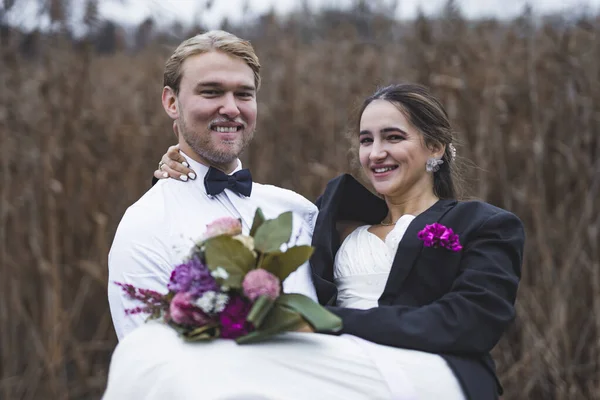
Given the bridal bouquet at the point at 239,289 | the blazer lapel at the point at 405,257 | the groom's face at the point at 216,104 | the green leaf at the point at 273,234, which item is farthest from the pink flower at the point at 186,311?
the groom's face at the point at 216,104

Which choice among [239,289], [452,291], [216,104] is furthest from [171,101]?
[452,291]

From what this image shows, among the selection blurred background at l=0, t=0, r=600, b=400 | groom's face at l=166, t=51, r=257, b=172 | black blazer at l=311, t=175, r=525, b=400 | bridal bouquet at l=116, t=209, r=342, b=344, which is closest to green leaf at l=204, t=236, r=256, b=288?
bridal bouquet at l=116, t=209, r=342, b=344

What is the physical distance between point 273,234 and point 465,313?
2.11ft

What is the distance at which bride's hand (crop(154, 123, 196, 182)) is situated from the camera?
2676mm

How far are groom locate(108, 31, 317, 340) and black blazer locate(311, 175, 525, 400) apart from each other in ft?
0.99

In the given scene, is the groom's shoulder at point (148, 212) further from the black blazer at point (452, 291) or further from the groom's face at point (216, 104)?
the black blazer at point (452, 291)

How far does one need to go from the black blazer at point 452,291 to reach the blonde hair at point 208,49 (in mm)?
610

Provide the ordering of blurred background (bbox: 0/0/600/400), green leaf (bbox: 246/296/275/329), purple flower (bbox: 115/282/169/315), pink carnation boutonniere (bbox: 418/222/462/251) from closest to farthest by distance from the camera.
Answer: green leaf (bbox: 246/296/275/329)
purple flower (bbox: 115/282/169/315)
pink carnation boutonniere (bbox: 418/222/462/251)
blurred background (bbox: 0/0/600/400)

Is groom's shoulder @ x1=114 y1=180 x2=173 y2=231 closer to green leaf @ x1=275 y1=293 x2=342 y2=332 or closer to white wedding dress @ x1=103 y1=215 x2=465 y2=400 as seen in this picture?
white wedding dress @ x1=103 y1=215 x2=465 y2=400

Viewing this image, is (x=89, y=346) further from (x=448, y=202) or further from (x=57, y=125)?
(x=448, y=202)

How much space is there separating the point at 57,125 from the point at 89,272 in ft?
2.91

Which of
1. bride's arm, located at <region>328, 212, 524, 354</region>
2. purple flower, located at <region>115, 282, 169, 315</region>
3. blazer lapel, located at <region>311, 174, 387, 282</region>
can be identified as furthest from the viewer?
blazer lapel, located at <region>311, 174, 387, 282</region>

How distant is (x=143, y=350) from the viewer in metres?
2.01

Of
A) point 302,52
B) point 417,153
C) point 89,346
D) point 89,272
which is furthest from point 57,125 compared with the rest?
point 417,153
